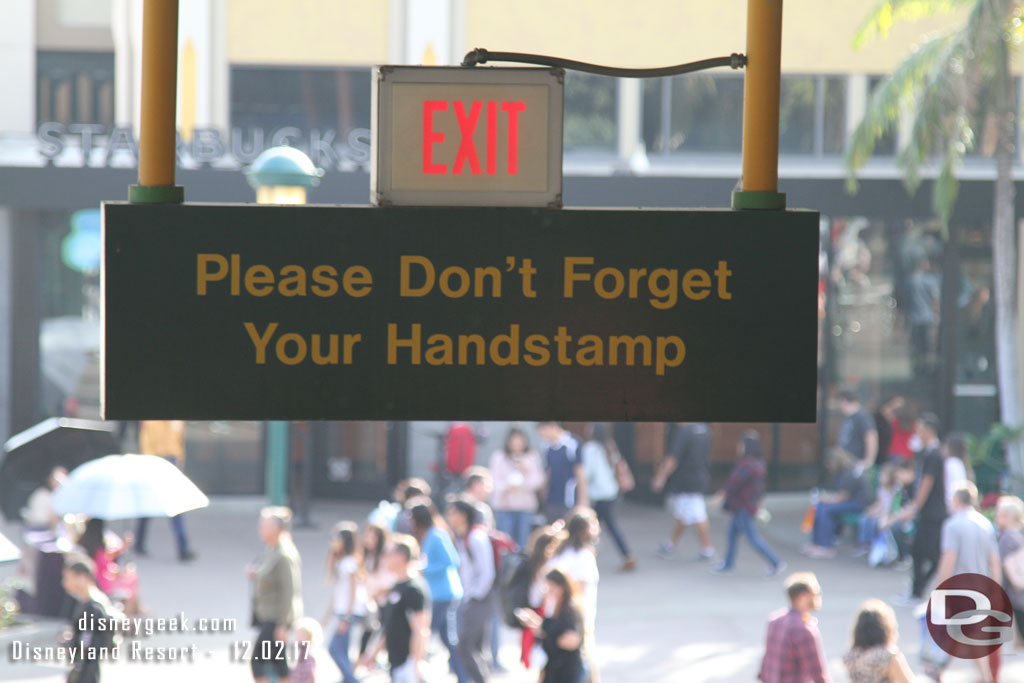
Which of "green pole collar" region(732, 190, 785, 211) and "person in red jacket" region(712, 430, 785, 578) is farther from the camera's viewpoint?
"person in red jacket" region(712, 430, 785, 578)

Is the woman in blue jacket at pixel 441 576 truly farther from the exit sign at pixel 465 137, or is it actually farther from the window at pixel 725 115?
the window at pixel 725 115

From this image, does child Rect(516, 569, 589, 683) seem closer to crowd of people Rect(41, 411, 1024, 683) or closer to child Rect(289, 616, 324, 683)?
crowd of people Rect(41, 411, 1024, 683)

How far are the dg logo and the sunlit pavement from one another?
33 centimetres

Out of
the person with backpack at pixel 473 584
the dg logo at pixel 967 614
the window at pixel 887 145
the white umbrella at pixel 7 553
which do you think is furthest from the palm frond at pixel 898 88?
the white umbrella at pixel 7 553

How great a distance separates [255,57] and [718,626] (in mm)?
10333

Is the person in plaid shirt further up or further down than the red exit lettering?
further down

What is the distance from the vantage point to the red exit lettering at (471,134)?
3018 mm

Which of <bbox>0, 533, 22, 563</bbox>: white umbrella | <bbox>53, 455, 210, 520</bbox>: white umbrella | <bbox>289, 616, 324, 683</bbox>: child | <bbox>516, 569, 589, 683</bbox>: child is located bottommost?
<bbox>289, 616, 324, 683</bbox>: child

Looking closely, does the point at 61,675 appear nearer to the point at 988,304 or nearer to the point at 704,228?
the point at 704,228

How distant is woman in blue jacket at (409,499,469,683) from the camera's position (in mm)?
9883

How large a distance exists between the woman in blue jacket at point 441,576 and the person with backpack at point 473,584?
0.07 meters

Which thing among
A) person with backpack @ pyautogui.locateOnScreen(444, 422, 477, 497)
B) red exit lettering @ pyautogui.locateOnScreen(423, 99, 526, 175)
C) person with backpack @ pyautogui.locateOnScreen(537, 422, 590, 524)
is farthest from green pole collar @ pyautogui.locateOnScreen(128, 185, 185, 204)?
person with backpack @ pyautogui.locateOnScreen(444, 422, 477, 497)

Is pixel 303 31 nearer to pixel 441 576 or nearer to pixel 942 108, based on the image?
pixel 942 108

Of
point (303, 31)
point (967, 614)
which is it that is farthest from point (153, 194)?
point (303, 31)
